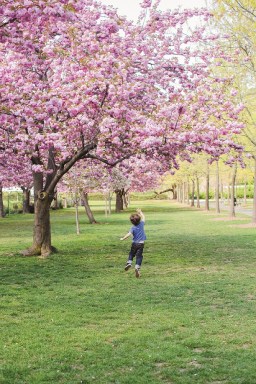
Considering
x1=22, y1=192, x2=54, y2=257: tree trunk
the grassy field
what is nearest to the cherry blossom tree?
x1=22, y1=192, x2=54, y2=257: tree trunk

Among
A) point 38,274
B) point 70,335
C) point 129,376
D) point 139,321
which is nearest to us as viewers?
point 129,376

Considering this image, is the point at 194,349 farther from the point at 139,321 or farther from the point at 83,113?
the point at 83,113

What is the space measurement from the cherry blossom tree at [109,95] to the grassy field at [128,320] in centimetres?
344

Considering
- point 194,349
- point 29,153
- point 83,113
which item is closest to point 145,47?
point 83,113

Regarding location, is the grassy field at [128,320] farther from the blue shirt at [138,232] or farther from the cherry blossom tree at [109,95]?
the cherry blossom tree at [109,95]

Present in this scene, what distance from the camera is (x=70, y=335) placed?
30.2 ft

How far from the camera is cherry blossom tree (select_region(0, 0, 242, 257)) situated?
1571 cm

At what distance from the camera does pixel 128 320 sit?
10.3m

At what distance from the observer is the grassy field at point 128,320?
24.2 feet

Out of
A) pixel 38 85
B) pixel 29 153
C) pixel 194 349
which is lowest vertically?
pixel 194 349

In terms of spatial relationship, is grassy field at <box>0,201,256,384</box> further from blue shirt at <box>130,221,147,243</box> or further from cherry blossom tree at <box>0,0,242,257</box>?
cherry blossom tree at <box>0,0,242,257</box>

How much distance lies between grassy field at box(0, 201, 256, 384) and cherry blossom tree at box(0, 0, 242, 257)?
3.44 metres

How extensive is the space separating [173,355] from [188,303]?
12.6 ft

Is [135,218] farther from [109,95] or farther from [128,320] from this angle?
[128,320]
